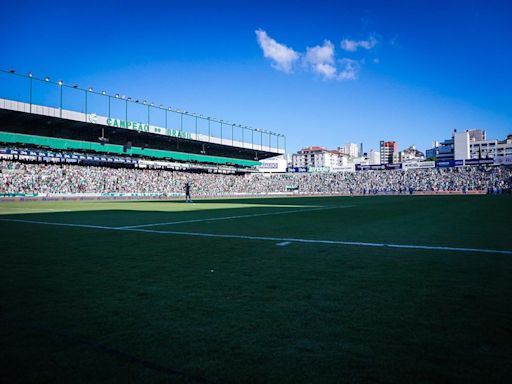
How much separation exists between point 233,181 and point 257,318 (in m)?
70.4

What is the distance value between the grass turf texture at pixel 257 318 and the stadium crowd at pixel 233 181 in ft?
136

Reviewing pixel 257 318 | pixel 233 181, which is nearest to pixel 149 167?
pixel 233 181

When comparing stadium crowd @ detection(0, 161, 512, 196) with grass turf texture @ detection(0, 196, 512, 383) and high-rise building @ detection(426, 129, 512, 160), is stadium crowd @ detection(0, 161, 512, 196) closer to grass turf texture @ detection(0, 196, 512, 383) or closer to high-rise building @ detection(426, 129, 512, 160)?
grass turf texture @ detection(0, 196, 512, 383)

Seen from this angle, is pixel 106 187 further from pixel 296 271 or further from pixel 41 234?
pixel 296 271

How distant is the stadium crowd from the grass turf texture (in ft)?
136

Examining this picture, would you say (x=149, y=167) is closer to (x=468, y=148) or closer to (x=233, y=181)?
(x=233, y=181)

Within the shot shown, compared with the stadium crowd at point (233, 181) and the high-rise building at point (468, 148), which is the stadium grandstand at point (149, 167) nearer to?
the stadium crowd at point (233, 181)

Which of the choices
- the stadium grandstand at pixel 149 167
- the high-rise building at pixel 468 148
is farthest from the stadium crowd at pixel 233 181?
the high-rise building at pixel 468 148

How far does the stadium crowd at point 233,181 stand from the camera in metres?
43.5

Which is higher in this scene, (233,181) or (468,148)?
(468,148)

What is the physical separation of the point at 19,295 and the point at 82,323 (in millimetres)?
1412

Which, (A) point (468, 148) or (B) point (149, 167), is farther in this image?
(A) point (468, 148)

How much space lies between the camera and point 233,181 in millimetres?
73375

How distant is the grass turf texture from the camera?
7.61 ft
